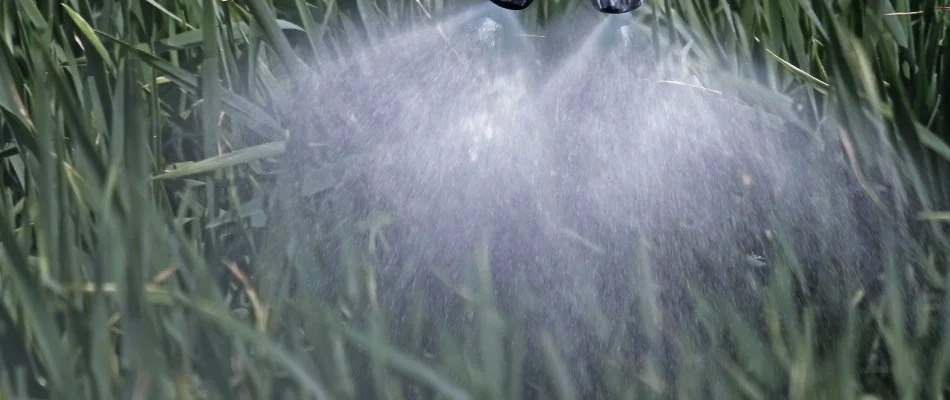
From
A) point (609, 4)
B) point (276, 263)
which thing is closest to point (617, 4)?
point (609, 4)

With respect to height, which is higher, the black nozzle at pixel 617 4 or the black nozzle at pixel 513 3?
the black nozzle at pixel 513 3

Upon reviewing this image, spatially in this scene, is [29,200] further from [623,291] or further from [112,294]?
[623,291]

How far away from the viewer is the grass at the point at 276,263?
79 centimetres

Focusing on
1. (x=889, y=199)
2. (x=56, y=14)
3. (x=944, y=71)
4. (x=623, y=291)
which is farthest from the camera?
(x=56, y=14)

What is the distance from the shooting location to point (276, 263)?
922 millimetres

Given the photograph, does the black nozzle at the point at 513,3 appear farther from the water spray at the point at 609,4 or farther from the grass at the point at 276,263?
the grass at the point at 276,263

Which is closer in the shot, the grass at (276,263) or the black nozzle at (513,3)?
the grass at (276,263)

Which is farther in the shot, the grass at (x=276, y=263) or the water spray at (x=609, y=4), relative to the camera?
the water spray at (x=609, y=4)

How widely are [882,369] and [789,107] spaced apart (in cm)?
36

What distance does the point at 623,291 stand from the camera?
95 cm

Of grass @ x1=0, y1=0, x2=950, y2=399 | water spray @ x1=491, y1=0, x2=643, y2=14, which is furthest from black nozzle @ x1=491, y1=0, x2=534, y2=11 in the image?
grass @ x1=0, y1=0, x2=950, y2=399

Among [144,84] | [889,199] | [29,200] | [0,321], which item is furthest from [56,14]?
[889,199]

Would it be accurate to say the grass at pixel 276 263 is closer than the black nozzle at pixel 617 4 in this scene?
Yes

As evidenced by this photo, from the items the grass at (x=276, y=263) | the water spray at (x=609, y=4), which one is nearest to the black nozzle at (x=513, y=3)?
the water spray at (x=609, y=4)
